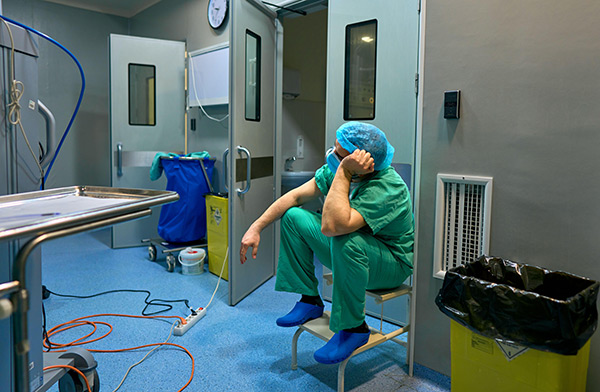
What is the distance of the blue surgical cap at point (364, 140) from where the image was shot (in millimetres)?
1764

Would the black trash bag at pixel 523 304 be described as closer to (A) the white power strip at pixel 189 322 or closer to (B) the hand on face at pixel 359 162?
(B) the hand on face at pixel 359 162

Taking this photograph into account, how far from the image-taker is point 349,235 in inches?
66.1

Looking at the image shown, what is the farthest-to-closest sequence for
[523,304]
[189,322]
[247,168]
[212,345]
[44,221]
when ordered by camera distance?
[247,168] < [189,322] < [212,345] < [523,304] < [44,221]

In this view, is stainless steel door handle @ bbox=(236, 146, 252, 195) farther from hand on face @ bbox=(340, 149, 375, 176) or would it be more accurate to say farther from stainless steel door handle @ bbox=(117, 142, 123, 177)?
stainless steel door handle @ bbox=(117, 142, 123, 177)

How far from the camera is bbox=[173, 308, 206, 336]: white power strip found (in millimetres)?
2257

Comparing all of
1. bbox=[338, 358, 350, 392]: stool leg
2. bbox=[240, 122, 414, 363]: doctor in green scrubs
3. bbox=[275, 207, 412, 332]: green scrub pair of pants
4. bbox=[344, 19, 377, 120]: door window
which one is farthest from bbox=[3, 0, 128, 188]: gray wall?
bbox=[338, 358, 350, 392]: stool leg

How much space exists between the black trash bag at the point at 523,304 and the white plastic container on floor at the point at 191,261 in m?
2.22

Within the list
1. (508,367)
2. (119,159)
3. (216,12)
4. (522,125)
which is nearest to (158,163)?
(119,159)

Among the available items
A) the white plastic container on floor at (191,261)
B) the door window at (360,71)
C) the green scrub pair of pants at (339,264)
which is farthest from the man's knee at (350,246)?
the white plastic container on floor at (191,261)

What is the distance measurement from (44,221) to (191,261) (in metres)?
2.55

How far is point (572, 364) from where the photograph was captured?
1265mm

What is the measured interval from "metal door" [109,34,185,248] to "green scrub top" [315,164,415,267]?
8.75ft

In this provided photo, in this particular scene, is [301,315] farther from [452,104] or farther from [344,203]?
[452,104]

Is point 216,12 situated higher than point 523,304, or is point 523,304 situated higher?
point 216,12
